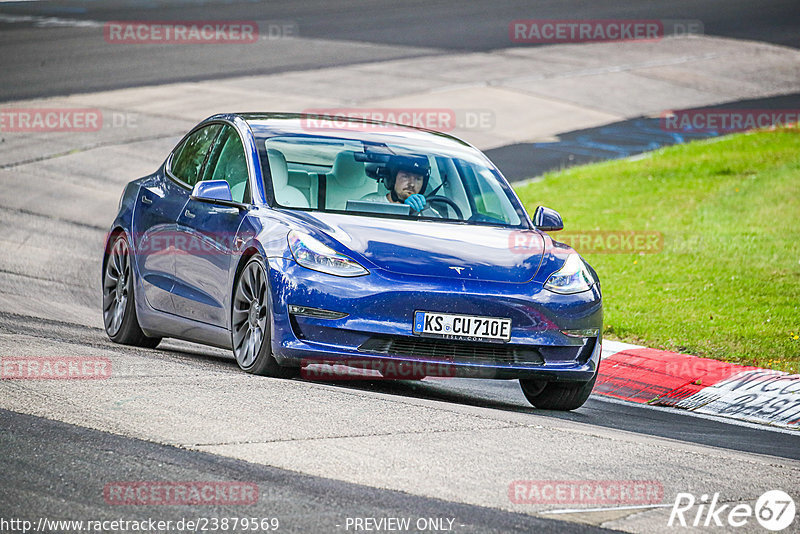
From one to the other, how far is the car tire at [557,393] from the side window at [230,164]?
7.20ft

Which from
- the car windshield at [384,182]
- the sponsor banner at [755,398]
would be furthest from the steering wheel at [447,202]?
the sponsor banner at [755,398]

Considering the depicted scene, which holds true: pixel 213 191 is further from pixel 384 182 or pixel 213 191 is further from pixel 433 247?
pixel 433 247

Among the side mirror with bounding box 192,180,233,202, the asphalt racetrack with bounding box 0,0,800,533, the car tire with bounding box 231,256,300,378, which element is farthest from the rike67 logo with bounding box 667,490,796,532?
the side mirror with bounding box 192,180,233,202

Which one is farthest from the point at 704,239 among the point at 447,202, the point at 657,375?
the point at 447,202

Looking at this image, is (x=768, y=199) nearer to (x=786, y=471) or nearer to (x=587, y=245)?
(x=587, y=245)

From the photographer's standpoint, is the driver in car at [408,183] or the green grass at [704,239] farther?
the green grass at [704,239]

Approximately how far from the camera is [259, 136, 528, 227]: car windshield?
8.52 m

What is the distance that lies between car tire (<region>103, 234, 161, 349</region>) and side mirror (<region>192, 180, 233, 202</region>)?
153 cm

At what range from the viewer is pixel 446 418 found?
695 cm

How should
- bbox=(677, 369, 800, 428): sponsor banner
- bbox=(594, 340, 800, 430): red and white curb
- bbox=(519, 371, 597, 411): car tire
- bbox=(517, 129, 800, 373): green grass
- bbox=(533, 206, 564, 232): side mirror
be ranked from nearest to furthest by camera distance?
bbox=(519, 371, 597, 411): car tire
bbox=(533, 206, 564, 232): side mirror
bbox=(677, 369, 800, 428): sponsor banner
bbox=(594, 340, 800, 430): red and white curb
bbox=(517, 129, 800, 373): green grass

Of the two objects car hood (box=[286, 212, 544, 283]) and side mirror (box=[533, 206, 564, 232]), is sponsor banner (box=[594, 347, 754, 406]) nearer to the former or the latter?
side mirror (box=[533, 206, 564, 232])

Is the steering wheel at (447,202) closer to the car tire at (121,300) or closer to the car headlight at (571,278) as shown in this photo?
the car headlight at (571,278)

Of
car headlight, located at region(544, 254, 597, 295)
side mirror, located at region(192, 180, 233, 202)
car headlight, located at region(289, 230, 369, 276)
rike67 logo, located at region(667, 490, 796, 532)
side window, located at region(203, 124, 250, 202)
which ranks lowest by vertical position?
rike67 logo, located at region(667, 490, 796, 532)

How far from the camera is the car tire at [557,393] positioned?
325 inches
